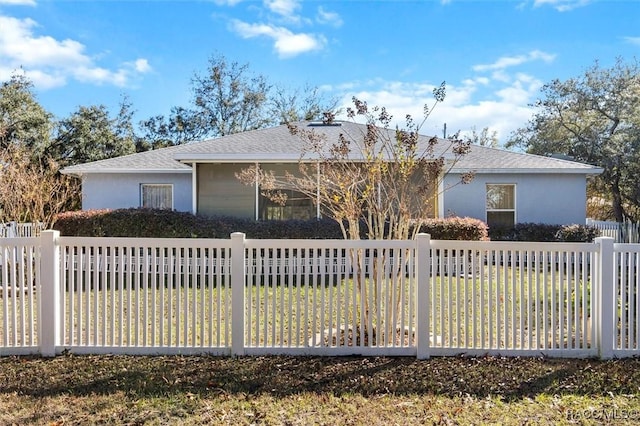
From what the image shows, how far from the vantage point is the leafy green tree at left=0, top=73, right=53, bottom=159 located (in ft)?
68.1

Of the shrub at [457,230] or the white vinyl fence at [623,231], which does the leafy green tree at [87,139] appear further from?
the white vinyl fence at [623,231]

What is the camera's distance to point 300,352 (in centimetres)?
452

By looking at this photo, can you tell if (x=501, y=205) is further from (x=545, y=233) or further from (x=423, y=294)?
(x=423, y=294)

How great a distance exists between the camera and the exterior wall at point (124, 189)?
1397 cm

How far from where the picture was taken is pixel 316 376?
4004 mm

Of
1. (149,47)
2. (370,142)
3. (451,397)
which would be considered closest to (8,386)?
(451,397)

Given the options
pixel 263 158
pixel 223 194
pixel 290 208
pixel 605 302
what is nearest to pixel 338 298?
pixel 605 302

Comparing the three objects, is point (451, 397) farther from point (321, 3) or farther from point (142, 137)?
point (142, 137)

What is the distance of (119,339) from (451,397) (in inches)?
137

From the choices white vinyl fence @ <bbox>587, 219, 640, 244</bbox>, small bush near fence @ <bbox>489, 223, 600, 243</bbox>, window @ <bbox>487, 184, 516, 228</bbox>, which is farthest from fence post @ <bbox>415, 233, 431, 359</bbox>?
white vinyl fence @ <bbox>587, 219, 640, 244</bbox>

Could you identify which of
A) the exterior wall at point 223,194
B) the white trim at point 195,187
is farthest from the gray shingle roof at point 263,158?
the exterior wall at point 223,194

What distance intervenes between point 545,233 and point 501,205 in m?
1.59

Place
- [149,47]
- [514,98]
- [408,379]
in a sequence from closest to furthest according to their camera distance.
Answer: [408,379] < [149,47] < [514,98]

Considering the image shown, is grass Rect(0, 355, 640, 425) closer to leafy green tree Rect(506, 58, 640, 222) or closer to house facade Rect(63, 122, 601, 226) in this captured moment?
house facade Rect(63, 122, 601, 226)
